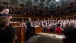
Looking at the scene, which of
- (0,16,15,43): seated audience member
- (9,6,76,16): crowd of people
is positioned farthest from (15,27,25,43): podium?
(9,6,76,16): crowd of people

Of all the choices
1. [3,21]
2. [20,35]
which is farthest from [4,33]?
[20,35]

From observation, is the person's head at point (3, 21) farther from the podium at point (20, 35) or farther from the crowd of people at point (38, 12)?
the crowd of people at point (38, 12)

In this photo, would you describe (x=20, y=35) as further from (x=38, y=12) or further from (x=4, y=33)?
(x=38, y=12)

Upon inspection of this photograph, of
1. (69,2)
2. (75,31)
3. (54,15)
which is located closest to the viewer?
(75,31)

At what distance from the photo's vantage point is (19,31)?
666cm

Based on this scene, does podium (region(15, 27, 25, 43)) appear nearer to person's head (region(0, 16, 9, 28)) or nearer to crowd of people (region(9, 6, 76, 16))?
person's head (region(0, 16, 9, 28))

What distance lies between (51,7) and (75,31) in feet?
62.1

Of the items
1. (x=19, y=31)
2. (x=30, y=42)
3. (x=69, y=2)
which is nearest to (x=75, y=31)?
(x=19, y=31)

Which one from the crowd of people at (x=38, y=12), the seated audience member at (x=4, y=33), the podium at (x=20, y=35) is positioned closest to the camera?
the seated audience member at (x=4, y=33)

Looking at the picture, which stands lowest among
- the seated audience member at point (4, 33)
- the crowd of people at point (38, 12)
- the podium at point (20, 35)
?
the podium at point (20, 35)

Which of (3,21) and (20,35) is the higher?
(3,21)

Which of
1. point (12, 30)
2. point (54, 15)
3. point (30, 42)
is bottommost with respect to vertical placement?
point (54, 15)

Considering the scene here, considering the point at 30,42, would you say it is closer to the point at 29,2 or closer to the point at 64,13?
the point at 64,13

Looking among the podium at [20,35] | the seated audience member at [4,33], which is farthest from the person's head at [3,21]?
the podium at [20,35]
